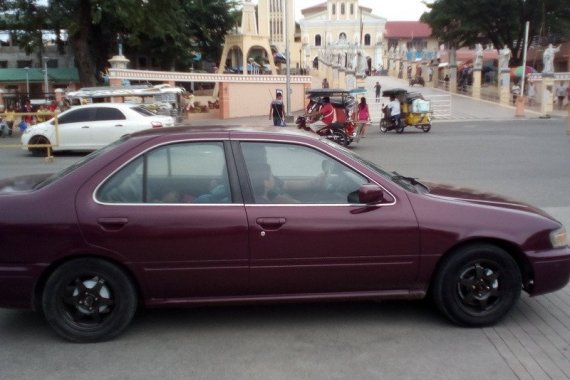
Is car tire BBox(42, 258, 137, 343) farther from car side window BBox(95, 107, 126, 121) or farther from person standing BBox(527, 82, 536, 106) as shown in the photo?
person standing BBox(527, 82, 536, 106)

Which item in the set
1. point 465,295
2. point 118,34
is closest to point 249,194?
point 465,295

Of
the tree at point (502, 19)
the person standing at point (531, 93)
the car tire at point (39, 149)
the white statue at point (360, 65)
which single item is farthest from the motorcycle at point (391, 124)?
the tree at point (502, 19)

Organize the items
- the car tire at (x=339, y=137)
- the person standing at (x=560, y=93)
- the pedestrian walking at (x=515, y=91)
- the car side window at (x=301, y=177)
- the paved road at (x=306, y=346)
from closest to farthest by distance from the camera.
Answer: the paved road at (x=306, y=346) → the car side window at (x=301, y=177) → the car tire at (x=339, y=137) → the person standing at (x=560, y=93) → the pedestrian walking at (x=515, y=91)

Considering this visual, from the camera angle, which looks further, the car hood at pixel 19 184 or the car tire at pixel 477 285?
the car hood at pixel 19 184

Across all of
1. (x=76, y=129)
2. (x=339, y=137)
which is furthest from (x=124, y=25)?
(x=339, y=137)

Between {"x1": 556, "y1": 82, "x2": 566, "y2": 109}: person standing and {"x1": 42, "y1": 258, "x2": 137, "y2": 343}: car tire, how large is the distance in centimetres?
3836

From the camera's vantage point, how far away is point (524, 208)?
15.0ft

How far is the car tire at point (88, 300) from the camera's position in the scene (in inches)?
162

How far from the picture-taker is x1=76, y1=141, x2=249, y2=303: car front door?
13.4 ft

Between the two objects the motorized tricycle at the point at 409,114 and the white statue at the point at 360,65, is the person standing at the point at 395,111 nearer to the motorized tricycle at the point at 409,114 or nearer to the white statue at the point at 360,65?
the motorized tricycle at the point at 409,114

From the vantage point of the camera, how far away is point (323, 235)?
13.8 feet

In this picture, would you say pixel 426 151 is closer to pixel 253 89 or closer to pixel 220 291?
pixel 220 291

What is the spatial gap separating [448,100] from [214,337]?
3445 cm

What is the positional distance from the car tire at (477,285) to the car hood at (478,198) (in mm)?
355
